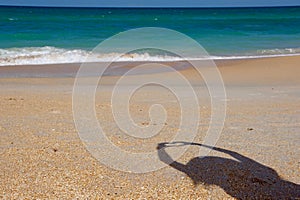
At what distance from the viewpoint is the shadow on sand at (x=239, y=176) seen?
433cm

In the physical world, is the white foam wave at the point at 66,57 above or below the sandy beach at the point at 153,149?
below

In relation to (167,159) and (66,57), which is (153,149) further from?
(66,57)

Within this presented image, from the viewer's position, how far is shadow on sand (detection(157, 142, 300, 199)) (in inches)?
171

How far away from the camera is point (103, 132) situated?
21.2 ft

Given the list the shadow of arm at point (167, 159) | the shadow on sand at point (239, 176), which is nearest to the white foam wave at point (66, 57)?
the shadow of arm at point (167, 159)

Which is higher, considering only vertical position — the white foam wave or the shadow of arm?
the shadow of arm

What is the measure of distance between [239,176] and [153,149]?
1.36 m

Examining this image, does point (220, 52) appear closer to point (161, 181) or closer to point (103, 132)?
point (103, 132)

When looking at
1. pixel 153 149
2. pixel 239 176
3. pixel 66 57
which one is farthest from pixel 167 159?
pixel 66 57

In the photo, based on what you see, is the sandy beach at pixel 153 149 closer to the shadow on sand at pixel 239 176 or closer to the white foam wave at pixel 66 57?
the shadow on sand at pixel 239 176

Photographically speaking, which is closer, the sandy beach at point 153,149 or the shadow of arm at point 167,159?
the sandy beach at point 153,149

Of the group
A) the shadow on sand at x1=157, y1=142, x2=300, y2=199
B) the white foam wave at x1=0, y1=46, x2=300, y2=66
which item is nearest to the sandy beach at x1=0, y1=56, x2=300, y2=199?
the shadow on sand at x1=157, y1=142, x2=300, y2=199

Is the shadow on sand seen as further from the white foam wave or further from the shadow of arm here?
the white foam wave

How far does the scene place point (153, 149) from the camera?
18.8ft
